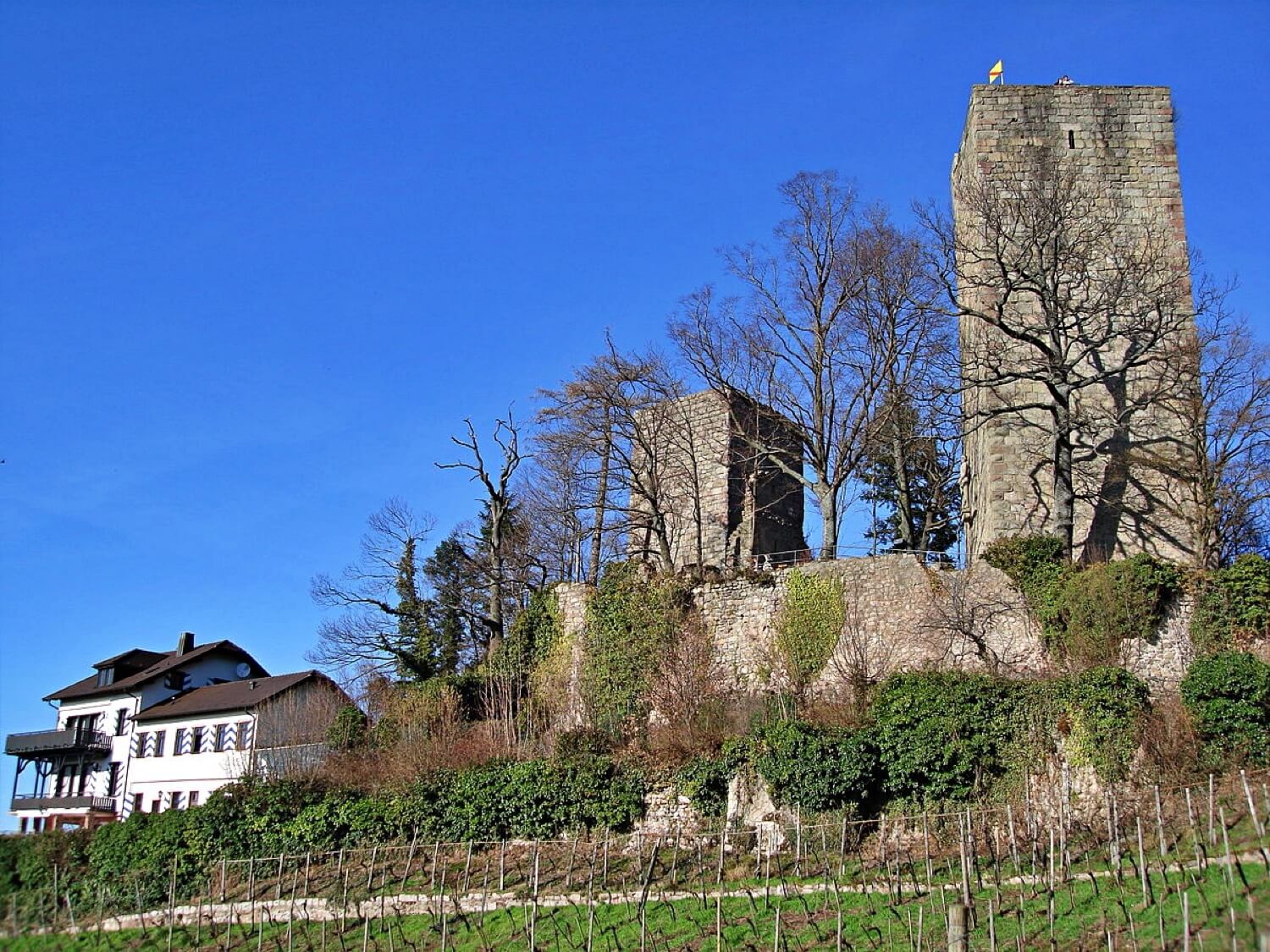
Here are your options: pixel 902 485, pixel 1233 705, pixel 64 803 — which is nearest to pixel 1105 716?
pixel 1233 705

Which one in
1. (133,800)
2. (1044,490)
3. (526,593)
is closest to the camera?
(1044,490)

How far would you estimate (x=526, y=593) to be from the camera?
30359mm

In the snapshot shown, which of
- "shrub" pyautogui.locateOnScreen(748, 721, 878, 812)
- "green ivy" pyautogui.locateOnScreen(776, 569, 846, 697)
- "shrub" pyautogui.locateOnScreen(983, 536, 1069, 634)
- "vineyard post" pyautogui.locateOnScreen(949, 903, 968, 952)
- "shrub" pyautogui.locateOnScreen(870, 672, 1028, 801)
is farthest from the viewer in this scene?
"green ivy" pyautogui.locateOnScreen(776, 569, 846, 697)

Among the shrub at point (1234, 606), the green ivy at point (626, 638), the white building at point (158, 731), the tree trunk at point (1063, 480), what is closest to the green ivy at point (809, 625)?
the green ivy at point (626, 638)

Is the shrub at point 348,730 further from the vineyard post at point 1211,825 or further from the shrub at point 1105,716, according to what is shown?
the vineyard post at point 1211,825

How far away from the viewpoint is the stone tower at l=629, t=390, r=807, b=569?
2962cm

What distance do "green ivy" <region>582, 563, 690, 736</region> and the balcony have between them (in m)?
23.6

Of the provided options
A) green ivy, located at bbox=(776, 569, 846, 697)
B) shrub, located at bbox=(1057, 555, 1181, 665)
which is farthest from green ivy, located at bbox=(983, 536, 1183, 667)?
green ivy, located at bbox=(776, 569, 846, 697)

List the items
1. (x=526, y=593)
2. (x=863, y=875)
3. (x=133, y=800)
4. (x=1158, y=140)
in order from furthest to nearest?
1. (x=133, y=800)
2. (x=526, y=593)
3. (x=1158, y=140)
4. (x=863, y=875)

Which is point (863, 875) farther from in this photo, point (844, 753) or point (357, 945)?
point (357, 945)

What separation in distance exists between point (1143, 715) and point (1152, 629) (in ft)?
7.97

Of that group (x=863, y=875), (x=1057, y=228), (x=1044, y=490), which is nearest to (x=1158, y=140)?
(x=1057, y=228)

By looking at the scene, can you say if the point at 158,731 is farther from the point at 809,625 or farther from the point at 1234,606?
the point at 1234,606

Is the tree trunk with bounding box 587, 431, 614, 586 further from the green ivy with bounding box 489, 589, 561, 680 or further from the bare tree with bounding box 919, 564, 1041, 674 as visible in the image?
the bare tree with bounding box 919, 564, 1041, 674
